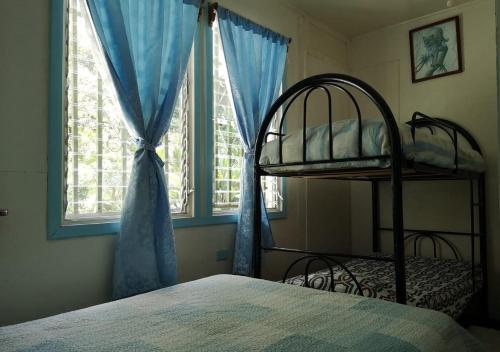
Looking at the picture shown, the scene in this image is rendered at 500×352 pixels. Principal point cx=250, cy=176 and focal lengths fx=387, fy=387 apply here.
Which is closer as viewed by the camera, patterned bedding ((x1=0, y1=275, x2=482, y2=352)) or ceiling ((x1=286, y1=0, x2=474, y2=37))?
patterned bedding ((x1=0, y1=275, x2=482, y2=352))

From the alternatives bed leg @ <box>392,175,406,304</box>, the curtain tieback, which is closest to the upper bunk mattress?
bed leg @ <box>392,175,406,304</box>

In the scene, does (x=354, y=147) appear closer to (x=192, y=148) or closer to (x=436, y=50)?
(x=192, y=148)


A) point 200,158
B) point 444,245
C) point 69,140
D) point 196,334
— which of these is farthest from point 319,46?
point 196,334

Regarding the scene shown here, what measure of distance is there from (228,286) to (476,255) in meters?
2.30

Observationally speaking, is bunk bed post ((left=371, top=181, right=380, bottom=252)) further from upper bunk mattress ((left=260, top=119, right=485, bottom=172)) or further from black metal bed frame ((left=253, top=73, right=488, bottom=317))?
upper bunk mattress ((left=260, top=119, right=485, bottom=172))

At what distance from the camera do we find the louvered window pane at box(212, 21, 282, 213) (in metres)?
2.61

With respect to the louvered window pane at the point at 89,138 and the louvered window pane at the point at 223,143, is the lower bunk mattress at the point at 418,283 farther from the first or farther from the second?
the louvered window pane at the point at 89,138

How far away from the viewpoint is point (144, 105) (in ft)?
6.81

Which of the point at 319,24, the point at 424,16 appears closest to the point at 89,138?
the point at 319,24

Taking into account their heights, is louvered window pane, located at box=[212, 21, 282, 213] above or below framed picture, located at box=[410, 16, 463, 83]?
below

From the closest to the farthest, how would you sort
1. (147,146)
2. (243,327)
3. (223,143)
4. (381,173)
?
(243,327)
(147,146)
(381,173)
(223,143)

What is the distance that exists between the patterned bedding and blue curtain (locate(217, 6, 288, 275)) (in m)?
0.92

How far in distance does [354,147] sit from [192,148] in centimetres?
102

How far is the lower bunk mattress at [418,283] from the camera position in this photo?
212cm
